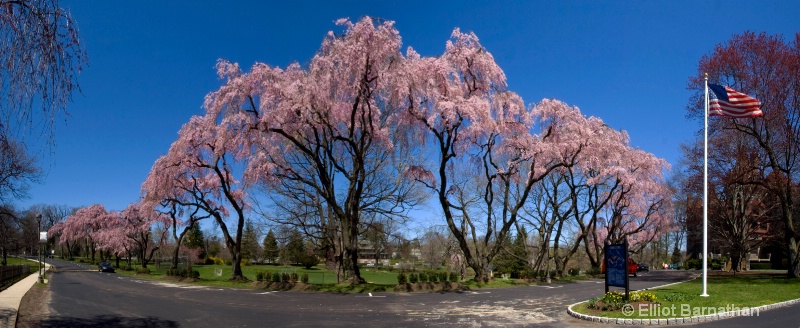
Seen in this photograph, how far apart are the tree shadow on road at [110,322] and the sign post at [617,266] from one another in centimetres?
1239

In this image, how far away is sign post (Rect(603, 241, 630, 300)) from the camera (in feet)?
51.4

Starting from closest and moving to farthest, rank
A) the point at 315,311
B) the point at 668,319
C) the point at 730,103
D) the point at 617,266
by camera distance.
Answer: the point at 668,319, the point at 617,266, the point at 315,311, the point at 730,103

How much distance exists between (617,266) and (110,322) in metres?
14.4

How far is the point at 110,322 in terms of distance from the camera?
13.9m

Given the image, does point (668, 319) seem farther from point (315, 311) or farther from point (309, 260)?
point (309, 260)

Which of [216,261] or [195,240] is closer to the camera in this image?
[216,261]

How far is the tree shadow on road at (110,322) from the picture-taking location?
13305 millimetres

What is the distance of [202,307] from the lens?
58.4 ft

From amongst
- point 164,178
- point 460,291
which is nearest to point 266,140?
point 164,178

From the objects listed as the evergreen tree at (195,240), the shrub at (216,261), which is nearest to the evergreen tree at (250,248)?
the shrub at (216,261)

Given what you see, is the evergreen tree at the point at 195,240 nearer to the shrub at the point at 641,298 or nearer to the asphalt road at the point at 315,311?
the asphalt road at the point at 315,311

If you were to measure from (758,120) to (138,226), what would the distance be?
57.1m

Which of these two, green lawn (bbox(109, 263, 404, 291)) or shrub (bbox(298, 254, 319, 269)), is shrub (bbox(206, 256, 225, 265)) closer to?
shrub (bbox(298, 254, 319, 269))

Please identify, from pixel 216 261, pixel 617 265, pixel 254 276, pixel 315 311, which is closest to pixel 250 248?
pixel 216 261
